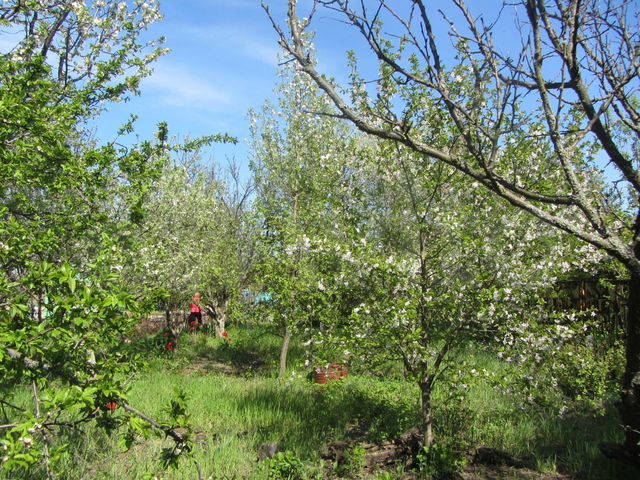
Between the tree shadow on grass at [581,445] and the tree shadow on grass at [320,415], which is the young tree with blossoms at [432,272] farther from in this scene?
the tree shadow on grass at [581,445]

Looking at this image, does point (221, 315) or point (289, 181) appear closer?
point (289, 181)

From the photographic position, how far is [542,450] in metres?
5.13

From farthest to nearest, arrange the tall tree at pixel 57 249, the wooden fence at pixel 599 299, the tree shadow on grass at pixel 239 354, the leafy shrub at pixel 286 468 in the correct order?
the tree shadow on grass at pixel 239 354, the wooden fence at pixel 599 299, the leafy shrub at pixel 286 468, the tall tree at pixel 57 249

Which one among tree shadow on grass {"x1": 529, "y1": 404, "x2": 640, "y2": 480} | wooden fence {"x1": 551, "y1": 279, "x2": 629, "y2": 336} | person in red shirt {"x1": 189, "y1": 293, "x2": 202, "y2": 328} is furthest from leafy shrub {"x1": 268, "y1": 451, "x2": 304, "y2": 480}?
person in red shirt {"x1": 189, "y1": 293, "x2": 202, "y2": 328}

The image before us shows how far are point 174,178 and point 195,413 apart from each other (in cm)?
629

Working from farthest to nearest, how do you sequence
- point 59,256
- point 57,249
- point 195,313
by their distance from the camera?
point 195,313 < point 59,256 < point 57,249

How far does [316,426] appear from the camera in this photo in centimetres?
594

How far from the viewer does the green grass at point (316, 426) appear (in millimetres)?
4582

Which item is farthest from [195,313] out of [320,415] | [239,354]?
[320,415]

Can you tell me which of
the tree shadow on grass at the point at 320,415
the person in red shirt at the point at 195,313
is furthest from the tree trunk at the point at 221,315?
the tree shadow on grass at the point at 320,415

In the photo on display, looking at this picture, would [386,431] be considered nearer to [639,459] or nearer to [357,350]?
[357,350]

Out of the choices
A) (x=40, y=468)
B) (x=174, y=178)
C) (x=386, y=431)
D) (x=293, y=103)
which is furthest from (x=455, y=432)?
(x=174, y=178)

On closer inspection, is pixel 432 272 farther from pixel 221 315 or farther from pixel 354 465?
pixel 221 315

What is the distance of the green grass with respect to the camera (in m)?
4.58
